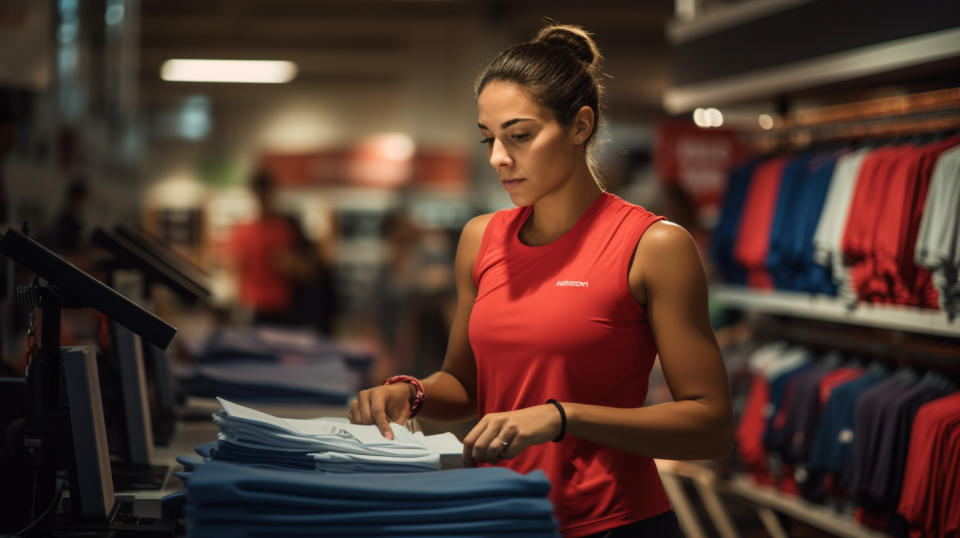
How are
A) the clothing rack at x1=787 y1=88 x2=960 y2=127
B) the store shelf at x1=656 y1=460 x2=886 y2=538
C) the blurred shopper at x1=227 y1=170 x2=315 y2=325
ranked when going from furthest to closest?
the blurred shopper at x1=227 y1=170 x2=315 y2=325
the store shelf at x1=656 y1=460 x2=886 y2=538
the clothing rack at x1=787 y1=88 x2=960 y2=127

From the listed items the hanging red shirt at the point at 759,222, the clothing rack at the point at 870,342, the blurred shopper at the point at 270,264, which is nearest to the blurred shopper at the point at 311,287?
the blurred shopper at the point at 270,264

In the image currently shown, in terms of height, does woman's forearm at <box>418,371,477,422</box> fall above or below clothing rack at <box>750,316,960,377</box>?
above

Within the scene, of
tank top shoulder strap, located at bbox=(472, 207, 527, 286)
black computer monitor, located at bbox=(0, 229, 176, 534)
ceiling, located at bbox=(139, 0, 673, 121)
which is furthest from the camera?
ceiling, located at bbox=(139, 0, 673, 121)

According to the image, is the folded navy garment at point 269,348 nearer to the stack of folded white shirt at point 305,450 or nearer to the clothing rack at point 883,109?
the stack of folded white shirt at point 305,450

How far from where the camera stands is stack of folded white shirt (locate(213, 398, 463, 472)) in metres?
1.47

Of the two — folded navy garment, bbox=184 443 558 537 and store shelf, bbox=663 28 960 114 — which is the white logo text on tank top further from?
store shelf, bbox=663 28 960 114

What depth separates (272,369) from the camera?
323 centimetres

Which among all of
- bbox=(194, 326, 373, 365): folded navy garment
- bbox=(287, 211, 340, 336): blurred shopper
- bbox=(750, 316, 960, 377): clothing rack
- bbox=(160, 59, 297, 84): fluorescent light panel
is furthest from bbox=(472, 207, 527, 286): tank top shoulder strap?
bbox=(160, 59, 297, 84): fluorescent light panel

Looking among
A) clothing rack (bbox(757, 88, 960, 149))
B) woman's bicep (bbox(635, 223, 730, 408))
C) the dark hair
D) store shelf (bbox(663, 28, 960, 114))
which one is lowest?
woman's bicep (bbox(635, 223, 730, 408))

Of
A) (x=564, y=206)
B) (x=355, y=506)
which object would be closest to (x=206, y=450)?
(x=355, y=506)

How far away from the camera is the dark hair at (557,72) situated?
5.54 feet

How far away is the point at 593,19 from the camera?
12742 millimetres

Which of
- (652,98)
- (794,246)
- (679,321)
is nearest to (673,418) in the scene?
(679,321)

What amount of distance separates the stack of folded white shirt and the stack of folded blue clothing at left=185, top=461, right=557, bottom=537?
0.58ft
